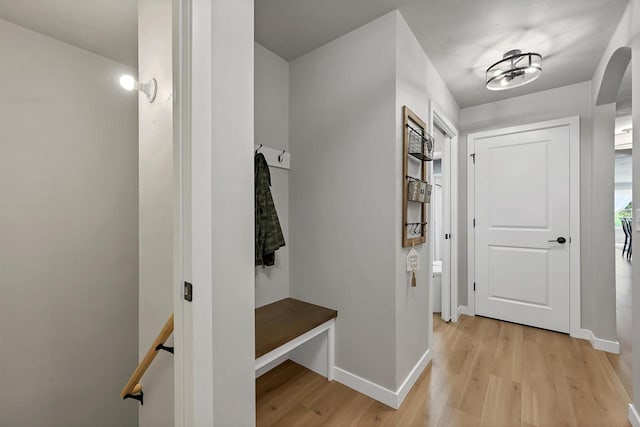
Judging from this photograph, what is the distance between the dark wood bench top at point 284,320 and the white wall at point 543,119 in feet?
A: 7.20

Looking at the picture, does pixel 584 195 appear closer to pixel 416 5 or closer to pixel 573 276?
pixel 573 276

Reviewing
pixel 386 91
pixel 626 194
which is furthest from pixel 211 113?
pixel 626 194

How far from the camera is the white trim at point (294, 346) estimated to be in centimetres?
152

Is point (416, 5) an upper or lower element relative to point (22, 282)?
upper

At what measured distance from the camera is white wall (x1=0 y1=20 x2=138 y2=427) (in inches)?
68.6

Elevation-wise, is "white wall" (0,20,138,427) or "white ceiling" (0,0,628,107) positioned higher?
"white ceiling" (0,0,628,107)

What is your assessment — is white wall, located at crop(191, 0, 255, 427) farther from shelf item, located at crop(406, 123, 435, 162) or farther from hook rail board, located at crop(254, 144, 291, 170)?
shelf item, located at crop(406, 123, 435, 162)

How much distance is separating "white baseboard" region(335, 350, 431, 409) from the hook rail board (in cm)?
159

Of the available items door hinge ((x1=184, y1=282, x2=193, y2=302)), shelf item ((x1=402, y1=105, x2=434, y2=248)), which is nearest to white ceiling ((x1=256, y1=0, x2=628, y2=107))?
shelf item ((x1=402, y1=105, x2=434, y2=248))

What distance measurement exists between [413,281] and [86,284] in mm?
2384

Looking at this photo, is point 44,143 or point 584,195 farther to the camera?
point 584,195

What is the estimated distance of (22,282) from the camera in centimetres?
177

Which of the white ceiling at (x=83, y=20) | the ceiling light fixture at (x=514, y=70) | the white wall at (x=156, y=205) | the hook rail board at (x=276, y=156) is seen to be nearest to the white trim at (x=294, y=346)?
the white wall at (x=156, y=205)

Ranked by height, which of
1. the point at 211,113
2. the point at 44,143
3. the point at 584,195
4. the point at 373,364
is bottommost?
the point at 373,364
